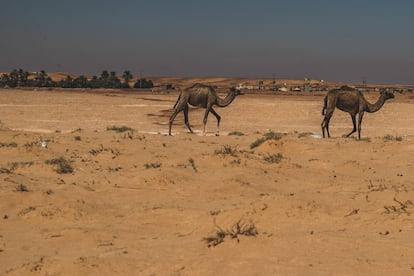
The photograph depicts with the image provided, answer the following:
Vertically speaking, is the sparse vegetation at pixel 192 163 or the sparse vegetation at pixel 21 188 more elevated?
the sparse vegetation at pixel 192 163

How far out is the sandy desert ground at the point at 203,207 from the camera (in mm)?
6910

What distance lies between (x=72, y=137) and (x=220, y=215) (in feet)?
37.9

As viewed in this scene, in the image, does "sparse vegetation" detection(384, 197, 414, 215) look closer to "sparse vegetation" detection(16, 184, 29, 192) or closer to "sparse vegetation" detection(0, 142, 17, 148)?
"sparse vegetation" detection(16, 184, 29, 192)

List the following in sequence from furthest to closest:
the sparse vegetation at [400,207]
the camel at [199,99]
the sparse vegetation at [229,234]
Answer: the camel at [199,99] < the sparse vegetation at [400,207] < the sparse vegetation at [229,234]

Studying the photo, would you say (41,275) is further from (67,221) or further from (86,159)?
(86,159)

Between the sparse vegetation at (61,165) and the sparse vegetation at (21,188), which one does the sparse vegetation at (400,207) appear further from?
the sparse vegetation at (61,165)

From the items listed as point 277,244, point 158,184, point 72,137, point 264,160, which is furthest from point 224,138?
point 277,244

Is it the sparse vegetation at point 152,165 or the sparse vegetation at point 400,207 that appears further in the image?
the sparse vegetation at point 152,165

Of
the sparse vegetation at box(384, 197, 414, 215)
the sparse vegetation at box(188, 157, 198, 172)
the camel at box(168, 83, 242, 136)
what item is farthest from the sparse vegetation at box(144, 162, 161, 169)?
the camel at box(168, 83, 242, 136)

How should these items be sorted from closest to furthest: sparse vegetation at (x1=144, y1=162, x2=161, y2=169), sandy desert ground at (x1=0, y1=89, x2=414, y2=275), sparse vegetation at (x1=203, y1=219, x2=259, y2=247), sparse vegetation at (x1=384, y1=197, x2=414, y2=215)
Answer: sandy desert ground at (x1=0, y1=89, x2=414, y2=275) → sparse vegetation at (x1=203, y1=219, x2=259, y2=247) → sparse vegetation at (x1=384, y1=197, x2=414, y2=215) → sparse vegetation at (x1=144, y1=162, x2=161, y2=169)

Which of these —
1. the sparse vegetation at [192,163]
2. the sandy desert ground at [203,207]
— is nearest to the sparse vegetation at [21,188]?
the sandy desert ground at [203,207]

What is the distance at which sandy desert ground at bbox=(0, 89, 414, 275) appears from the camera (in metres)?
6.91

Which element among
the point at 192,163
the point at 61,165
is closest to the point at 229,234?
the point at 192,163

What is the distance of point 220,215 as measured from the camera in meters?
9.06
